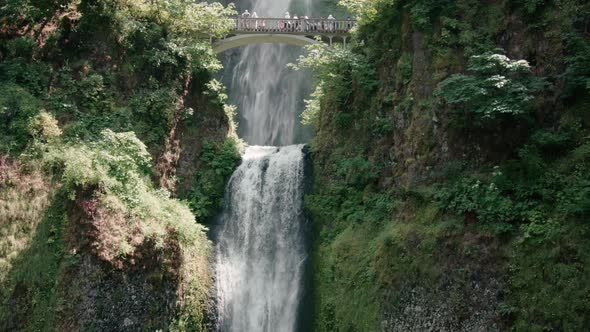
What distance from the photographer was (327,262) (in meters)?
17.2

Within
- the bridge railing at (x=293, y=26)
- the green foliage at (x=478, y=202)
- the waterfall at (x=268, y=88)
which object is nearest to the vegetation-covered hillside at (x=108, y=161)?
the bridge railing at (x=293, y=26)

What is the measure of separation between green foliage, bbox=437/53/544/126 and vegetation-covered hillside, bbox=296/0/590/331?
44mm

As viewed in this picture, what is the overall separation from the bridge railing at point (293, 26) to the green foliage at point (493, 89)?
10.9 meters

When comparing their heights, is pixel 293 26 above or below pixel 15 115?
above

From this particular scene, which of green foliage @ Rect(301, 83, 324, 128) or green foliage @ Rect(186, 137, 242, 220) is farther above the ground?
green foliage @ Rect(301, 83, 324, 128)

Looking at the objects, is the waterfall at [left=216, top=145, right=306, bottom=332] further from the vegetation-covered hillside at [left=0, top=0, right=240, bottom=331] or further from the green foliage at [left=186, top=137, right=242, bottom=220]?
the vegetation-covered hillside at [left=0, top=0, right=240, bottom=331]

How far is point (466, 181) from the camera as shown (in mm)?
13938

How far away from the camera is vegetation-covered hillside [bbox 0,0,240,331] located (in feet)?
48.4

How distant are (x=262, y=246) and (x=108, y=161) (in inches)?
242

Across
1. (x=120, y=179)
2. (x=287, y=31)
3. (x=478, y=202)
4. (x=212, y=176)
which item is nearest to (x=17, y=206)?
(x=120, y=179)

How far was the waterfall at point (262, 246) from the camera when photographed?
1808 cm

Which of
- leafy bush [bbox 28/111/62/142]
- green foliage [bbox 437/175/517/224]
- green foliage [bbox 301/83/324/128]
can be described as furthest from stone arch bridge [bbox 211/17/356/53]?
green foliage [bbox 437/175/517/224]

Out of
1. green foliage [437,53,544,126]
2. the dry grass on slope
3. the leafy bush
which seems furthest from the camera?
the leafy bush

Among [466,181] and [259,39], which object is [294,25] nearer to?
[259,39]
